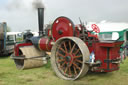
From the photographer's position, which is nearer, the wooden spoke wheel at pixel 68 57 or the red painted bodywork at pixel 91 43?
the red painted bodywork at pixel 91 43

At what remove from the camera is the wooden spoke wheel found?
4.20m

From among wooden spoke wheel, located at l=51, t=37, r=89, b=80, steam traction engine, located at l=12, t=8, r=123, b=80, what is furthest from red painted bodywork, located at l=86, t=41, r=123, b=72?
wooden spoke wheel, located at l=51, t=37, r=89, b=80

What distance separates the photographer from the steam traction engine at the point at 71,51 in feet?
13.2

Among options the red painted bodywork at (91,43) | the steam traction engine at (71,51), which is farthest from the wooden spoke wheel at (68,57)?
the red painted bodywork at (91,43)

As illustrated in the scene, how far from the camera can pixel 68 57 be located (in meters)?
4.39

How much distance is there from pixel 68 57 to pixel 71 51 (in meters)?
0.19

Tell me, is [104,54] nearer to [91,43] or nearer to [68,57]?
[91,43]

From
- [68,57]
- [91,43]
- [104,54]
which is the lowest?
[68,57]

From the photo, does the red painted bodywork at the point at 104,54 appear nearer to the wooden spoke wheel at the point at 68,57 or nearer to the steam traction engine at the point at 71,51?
the steam traction engine at the point at 71,51

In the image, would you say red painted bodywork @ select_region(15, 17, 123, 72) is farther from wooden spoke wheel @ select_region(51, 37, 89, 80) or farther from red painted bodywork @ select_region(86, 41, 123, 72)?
wooden spoke wheel @ select_region(51, 37, 89, 80)

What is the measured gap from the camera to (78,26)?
4.79m

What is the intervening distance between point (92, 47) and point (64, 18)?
120 cm

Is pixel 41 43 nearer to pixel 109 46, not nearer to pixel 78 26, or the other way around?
pixel 78 26

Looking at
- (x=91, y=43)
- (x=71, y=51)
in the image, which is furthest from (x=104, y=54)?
(x=71, y=51)
